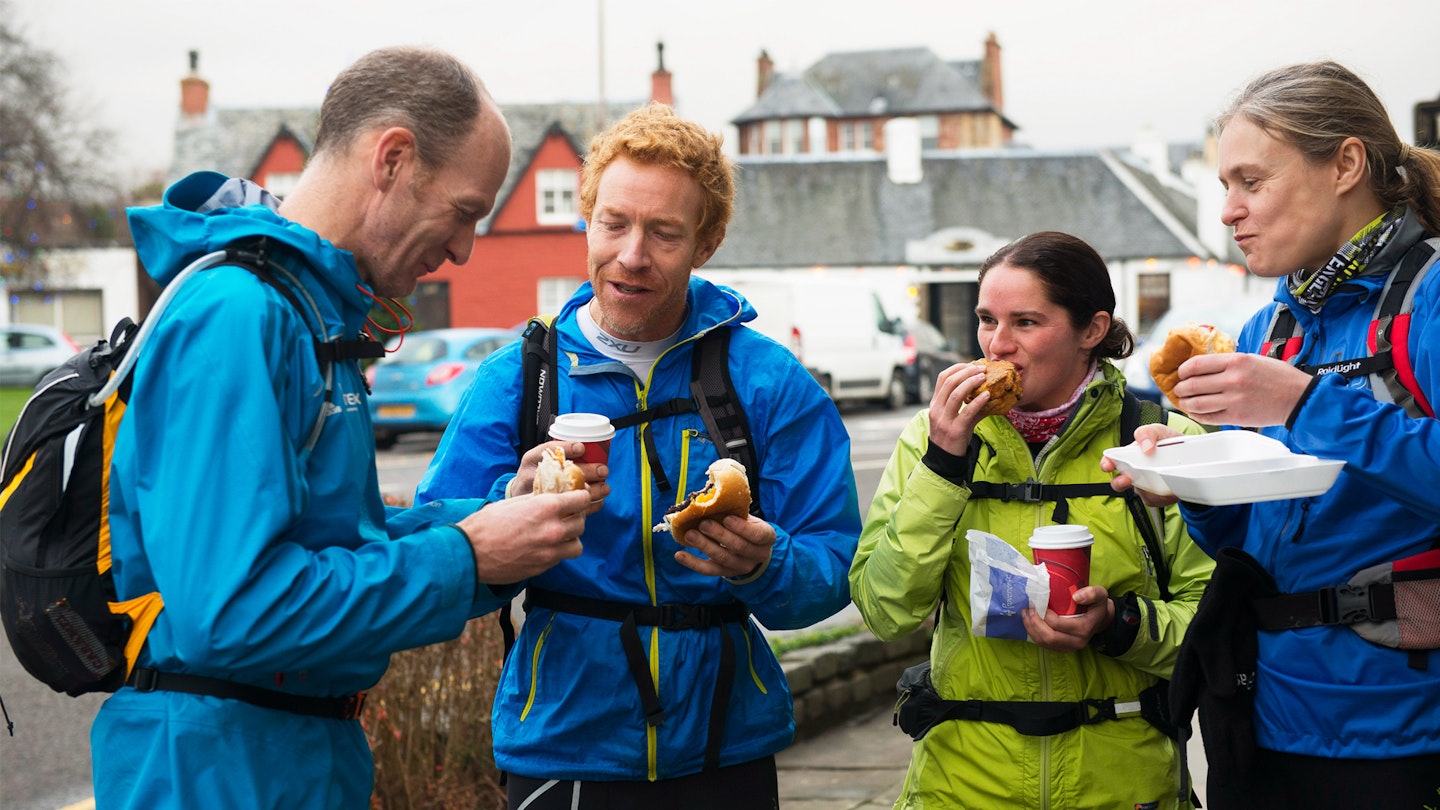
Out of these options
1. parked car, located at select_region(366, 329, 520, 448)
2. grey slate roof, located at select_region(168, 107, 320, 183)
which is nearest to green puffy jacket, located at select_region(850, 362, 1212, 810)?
parked car, located at select_region(366, 329, 520, 448)

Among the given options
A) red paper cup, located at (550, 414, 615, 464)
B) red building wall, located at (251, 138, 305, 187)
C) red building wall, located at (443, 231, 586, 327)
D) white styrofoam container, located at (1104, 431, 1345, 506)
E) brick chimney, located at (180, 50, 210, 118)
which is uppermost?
brick chimney, located at (180, 50, 210, 118)

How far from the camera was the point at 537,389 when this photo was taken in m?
2.96

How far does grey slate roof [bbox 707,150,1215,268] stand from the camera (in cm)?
4444

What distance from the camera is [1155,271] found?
138 feet

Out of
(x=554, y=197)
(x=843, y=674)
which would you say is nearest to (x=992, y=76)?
(x=554, y=197)

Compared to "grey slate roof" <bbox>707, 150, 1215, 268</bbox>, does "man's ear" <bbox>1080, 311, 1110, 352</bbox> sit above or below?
below

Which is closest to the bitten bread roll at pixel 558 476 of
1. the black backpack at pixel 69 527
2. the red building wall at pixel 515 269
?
the black backpack at pixel 69 527

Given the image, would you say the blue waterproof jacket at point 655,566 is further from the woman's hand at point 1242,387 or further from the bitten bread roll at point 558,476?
the woman's hand at point 1242,387

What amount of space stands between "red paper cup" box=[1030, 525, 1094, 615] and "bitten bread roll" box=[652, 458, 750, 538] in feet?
2.10

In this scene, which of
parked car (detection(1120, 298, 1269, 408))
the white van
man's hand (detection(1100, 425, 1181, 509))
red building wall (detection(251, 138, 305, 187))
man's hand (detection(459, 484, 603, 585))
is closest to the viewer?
man's hand (detection(459, 484, 603, 585))

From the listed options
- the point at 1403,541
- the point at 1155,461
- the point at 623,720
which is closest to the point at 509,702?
the point at 623,720

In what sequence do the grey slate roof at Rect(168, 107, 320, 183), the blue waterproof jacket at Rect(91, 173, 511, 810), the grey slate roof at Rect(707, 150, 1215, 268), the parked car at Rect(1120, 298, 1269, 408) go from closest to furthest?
the blue waterproof jacket at Rect(91, 173, 511, 810)
the parked car at Rect(1120, 298, 1269, 408)
the grey slate roof at Rect(168, 107, 320, 183)
the grey slate roof at Rect(707, 150, 1215, 268)

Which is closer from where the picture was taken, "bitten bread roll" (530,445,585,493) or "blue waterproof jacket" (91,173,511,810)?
"blue waterproof jacket" (91,173,511,810)

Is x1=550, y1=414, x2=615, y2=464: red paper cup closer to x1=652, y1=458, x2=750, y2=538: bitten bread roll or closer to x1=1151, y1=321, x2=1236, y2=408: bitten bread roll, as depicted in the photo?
x1=652, y1=458, x2=750, y2=538: bitten bread roll
